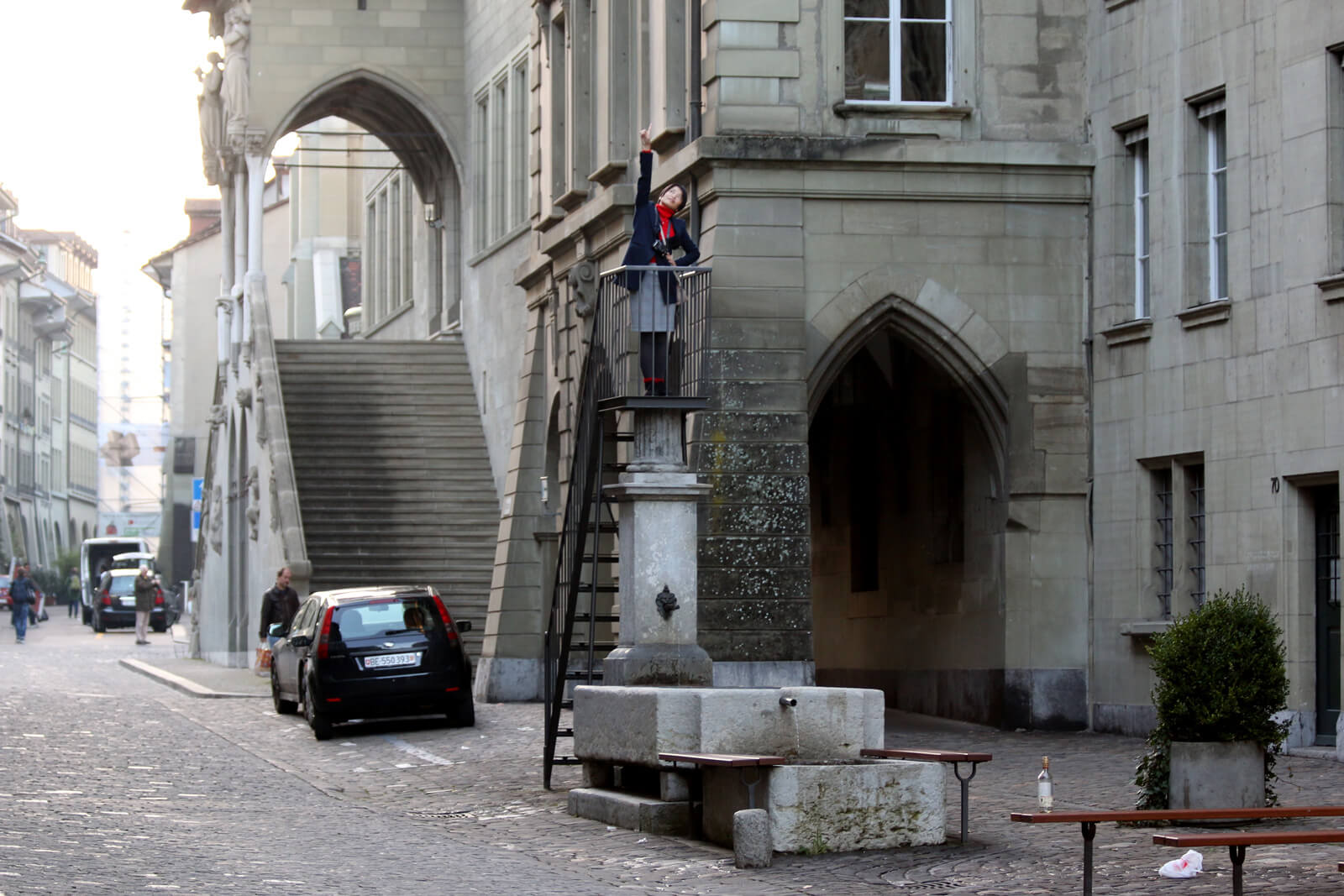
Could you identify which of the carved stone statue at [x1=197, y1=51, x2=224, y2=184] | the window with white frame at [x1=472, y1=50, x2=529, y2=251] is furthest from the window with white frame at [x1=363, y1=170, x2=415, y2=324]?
the window with white frame at [x1=472, y1=50, x2=529, y2=251]

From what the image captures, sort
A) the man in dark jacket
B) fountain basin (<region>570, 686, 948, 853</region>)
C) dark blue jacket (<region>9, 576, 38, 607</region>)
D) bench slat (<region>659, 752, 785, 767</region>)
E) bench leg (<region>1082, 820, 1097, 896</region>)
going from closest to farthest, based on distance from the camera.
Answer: bench leg (<region>1082, 820, 1097, 896</region>)
bench slat (<region>659, 752, 785, 767</region>)
fountain basin (<region>570, 686, 948, 853</region>)
the man in dark jacket
dark blue jacket (<region>9, 576, 38, 607</region>)

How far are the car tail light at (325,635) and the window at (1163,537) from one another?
7878mm

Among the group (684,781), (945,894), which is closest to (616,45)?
(684,781)

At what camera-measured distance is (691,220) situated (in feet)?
72.7

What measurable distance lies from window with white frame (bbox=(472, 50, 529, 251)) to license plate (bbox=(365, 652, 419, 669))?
14.9 meters

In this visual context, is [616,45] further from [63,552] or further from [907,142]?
[63,552]

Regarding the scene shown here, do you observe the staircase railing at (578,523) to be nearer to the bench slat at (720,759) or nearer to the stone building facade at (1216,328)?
the bench slat at (720,759)

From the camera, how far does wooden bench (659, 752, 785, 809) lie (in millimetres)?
12500

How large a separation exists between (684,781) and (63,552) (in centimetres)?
10503

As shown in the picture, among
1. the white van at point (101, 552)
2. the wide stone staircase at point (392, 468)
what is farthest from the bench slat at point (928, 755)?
the white van at point (101, 552)

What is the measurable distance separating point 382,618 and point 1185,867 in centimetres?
1302

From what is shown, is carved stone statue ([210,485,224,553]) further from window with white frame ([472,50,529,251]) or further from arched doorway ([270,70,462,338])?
window with white frame ([472,50,529,251])

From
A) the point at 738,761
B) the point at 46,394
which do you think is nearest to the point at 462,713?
the point at 738,761

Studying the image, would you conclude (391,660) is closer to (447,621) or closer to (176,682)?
(447,621)
